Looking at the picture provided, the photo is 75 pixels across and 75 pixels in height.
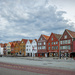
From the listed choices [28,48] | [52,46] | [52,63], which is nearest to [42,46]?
[52,46]

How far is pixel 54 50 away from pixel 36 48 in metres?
18.2

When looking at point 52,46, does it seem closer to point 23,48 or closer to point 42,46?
point 42,46

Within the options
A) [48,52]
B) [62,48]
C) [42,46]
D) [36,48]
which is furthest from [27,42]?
[62,48]

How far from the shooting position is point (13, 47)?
382 feet

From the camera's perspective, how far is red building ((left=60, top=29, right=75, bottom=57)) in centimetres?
6644

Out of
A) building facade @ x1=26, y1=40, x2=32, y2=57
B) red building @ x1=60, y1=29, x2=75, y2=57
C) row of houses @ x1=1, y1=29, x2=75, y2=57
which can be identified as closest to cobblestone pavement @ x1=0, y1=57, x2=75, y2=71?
row of houses @ x1=1, y1=29, x2=75, y2=57

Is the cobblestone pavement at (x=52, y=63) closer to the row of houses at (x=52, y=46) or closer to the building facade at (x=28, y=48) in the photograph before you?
the row of houses at (x=52, y=46)

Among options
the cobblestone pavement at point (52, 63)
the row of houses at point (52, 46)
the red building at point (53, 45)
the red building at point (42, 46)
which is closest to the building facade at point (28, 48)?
the row of houses at point (52, 46)

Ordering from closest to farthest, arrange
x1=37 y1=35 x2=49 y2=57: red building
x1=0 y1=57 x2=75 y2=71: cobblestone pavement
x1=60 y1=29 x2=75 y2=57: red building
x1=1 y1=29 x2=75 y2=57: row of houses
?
x1=0 y1=57 x2=75 y2=71: cobblestone pavement → x1=60 y1=29 x2=75 y2=57: red building → x1=1 y1=29 x2=75 y2=57: row of houses → x1=37 y1=35 x2=49 y2=57: red building

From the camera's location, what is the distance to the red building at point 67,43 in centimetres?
6644

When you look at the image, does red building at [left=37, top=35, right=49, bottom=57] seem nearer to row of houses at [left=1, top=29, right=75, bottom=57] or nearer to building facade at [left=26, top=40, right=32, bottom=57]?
row of houses at [left=1, top=29, right=75, bottom=57]

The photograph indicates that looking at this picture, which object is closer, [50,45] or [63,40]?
[63,40]

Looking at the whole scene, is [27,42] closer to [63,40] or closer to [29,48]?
[29,48]

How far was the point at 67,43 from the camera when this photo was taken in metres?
69.1
